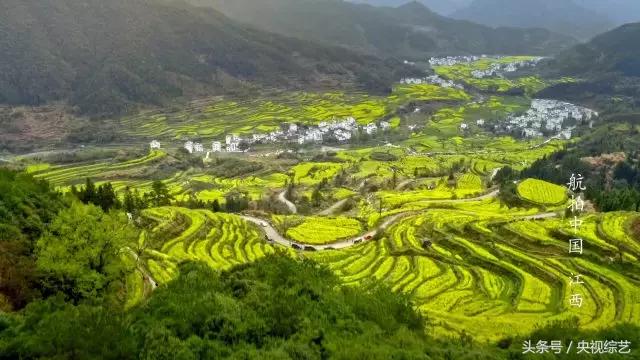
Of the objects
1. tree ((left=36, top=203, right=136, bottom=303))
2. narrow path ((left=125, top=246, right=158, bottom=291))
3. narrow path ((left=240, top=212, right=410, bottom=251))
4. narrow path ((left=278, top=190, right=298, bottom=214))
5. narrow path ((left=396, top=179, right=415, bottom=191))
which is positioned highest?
tree ((left=36, top=203, right=136, bottom=303))

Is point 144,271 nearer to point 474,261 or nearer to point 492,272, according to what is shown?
point 474,261

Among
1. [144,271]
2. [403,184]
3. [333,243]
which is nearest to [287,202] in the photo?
[403,184]

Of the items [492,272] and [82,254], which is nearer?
[82,254]

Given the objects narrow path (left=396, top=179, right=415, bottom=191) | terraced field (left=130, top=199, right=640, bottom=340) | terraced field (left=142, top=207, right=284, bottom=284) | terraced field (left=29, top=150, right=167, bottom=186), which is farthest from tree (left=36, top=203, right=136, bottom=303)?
terraced field (left=29, top=150, right=167, bottom=186)

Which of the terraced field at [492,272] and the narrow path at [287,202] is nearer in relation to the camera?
the terraced field at [492,272]

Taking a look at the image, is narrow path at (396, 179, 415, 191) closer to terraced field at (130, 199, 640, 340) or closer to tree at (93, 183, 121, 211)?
terraced field at (130, 199, 640, 340)

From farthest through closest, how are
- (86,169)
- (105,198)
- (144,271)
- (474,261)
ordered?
(86,169) → (105,198) → (474,261) → (144,271)

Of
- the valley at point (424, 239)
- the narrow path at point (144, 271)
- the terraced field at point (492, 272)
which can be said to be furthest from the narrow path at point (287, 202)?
the narrow path at point (144, 271)

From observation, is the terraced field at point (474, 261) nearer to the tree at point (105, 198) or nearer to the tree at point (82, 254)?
the tree at point (82, 254)

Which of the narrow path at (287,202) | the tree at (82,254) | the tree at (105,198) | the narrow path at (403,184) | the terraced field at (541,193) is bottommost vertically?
the narrow path at (287,202)
